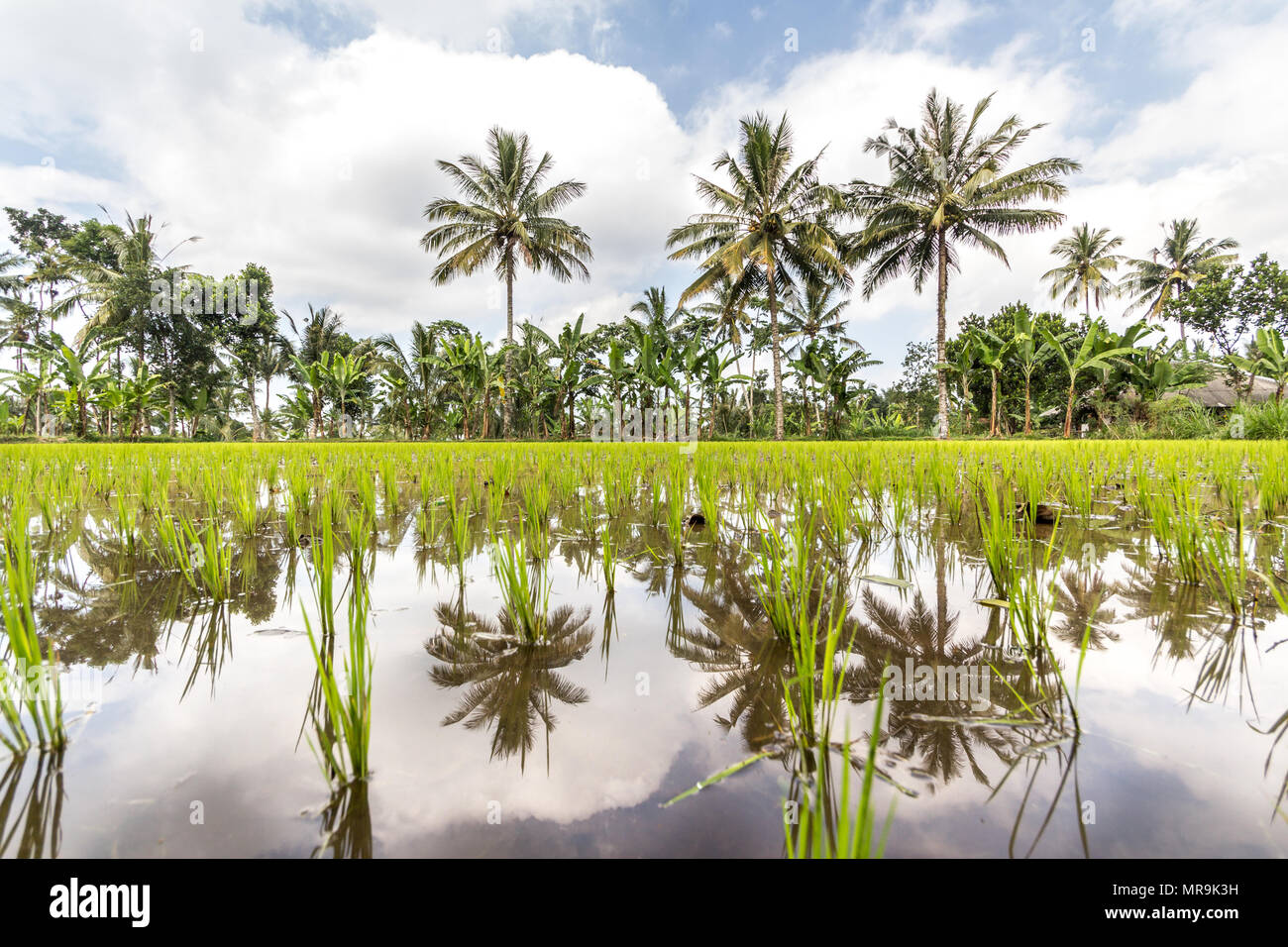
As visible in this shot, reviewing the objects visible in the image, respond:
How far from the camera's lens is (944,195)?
14602 mm

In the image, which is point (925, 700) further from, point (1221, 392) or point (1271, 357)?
point (1221, 392)

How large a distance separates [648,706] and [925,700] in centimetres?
50

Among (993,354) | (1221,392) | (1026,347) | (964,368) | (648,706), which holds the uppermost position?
(1026,347)

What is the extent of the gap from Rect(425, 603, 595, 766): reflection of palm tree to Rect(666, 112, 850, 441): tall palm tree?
1469 centimetres

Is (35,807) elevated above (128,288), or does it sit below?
below

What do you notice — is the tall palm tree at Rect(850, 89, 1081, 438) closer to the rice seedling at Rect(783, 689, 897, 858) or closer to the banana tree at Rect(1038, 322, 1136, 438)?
the banana tree at Rect(1038, 322, 1136, 438)

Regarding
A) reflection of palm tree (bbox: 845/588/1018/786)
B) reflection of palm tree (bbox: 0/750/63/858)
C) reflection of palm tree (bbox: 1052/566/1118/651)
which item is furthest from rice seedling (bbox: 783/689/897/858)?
reflection of palm tree (bbox: 0/750/63/858)

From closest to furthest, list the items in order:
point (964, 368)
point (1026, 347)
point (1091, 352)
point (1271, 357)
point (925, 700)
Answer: point (925, 700) → point (1271, 357) → point (1091, 352) → point (1026, 347) → point (964, 368)

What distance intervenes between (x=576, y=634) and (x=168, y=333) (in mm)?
25109

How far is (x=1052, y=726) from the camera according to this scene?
82 centimetres

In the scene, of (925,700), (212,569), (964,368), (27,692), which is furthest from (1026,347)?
(27,692)

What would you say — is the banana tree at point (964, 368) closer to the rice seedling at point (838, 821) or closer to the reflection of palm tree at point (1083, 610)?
the reflection of palm tree at point (1083, 610)

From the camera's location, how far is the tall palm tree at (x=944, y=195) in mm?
14109

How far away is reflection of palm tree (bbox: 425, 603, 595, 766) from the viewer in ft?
2.84
